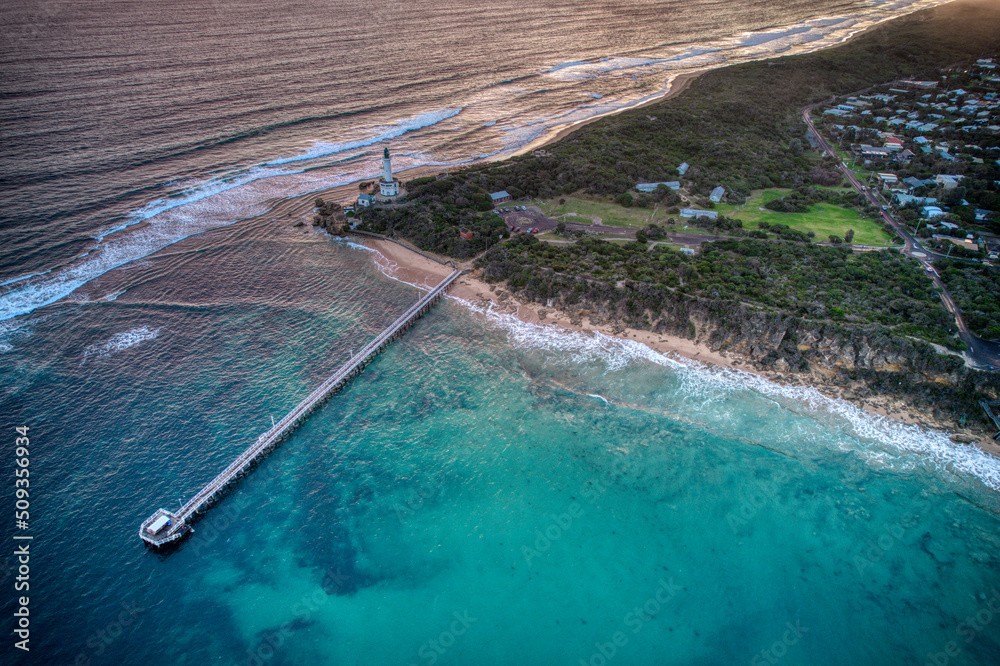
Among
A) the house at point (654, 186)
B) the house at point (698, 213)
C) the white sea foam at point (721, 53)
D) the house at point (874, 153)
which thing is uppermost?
the white sea foam at point (721, 53)

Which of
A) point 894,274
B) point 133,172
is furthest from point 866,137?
point 133,172

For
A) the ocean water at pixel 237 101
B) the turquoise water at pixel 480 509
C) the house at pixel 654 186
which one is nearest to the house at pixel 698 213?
the house at pixel 654 186

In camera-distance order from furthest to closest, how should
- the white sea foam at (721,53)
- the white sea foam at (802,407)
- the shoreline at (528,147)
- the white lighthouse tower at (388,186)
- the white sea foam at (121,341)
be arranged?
1. the white sea foam at (721,53)
2. the shoreline at (528,147)
3. the white lighthouse tower at (388,186)
4. the white sea foam at (121,341)
5. the white sea foam at (802,407)

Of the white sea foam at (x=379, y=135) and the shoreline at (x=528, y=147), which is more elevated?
the white sea foam at (x=379, y=135)

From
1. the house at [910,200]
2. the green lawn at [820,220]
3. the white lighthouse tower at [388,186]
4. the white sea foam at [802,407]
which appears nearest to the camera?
the white sea foam at [802,407]

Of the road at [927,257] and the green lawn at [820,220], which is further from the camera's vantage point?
the green lawn at [820,220]

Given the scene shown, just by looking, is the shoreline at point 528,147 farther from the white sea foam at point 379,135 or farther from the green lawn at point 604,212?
the green lawn at point 604,212
